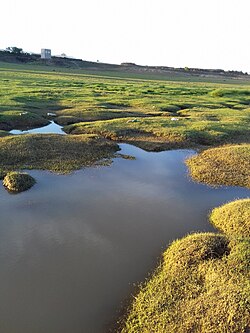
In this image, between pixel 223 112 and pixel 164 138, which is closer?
pixel 164 138

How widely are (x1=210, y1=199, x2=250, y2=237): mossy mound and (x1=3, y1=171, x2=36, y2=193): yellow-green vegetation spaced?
11244 mm

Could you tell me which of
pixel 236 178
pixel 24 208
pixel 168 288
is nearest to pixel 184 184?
pixel 236 178

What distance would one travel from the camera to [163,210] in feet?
66.3

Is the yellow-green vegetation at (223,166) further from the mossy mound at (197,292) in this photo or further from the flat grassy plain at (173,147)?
the mossy mound at (197,292)

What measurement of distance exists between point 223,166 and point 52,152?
43.3ft

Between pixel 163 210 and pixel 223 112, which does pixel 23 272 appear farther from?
pixel 223 112

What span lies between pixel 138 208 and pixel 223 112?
34.0 m

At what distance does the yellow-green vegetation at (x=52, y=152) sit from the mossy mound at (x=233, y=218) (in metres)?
11.3

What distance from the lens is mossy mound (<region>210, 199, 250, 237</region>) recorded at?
17.3 metres

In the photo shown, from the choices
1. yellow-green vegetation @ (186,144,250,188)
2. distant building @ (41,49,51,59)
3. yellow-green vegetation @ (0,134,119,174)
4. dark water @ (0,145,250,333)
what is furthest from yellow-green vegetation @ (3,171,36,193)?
distant building @ (41,49,51,59)

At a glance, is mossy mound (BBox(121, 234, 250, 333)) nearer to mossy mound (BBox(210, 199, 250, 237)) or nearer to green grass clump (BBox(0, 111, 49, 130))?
mossy mound (BBox(210, 199, 250, 237))

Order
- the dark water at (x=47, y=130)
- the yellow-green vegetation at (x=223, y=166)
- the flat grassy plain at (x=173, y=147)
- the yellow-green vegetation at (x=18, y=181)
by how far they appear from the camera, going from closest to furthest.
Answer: the flat grassy plain at (x=173, y=147), the yellow-green vegetation at (x=18, y=181), the yellow-green vegetation at (x=223, y=166), the dark water at (x=47, y=130)

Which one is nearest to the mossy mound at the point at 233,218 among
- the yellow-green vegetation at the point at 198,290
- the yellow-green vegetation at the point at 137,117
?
the yellow-green vegetation at the point at 198,290

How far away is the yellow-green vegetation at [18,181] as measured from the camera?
73.2 feet
